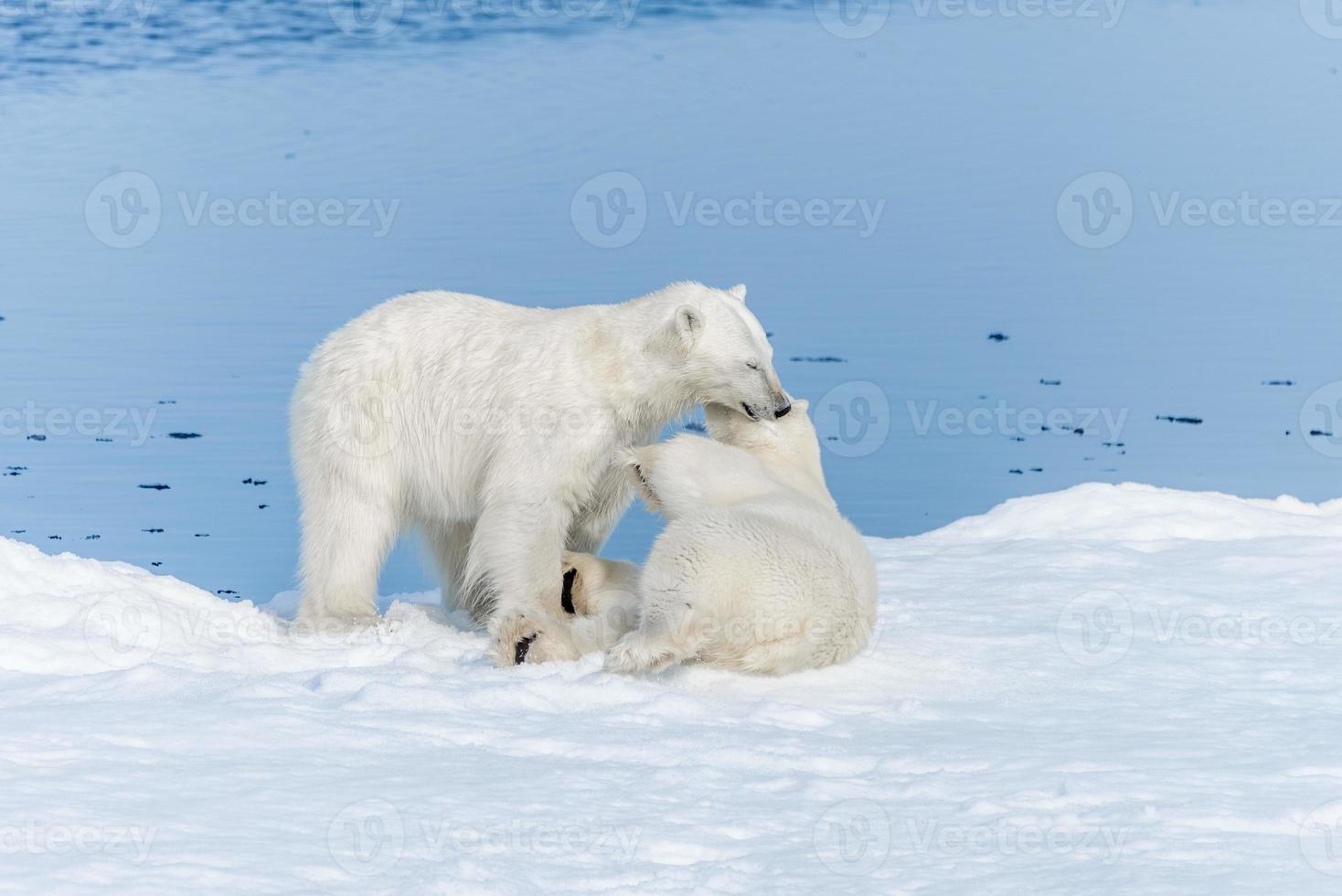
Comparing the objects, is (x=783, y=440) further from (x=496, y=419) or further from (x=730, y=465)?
(x=496, y=419)

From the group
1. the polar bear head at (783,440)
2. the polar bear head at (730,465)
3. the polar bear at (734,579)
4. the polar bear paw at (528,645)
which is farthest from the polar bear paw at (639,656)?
the polar bear head at (783,440)

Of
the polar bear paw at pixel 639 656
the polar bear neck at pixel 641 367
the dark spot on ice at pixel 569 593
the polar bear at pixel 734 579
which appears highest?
the polar bear neck at pixel 641 367

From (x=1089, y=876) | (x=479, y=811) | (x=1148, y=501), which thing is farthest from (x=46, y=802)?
(x=1148, y=501)

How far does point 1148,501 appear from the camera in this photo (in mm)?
7668

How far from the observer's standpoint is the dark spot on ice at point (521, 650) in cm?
512

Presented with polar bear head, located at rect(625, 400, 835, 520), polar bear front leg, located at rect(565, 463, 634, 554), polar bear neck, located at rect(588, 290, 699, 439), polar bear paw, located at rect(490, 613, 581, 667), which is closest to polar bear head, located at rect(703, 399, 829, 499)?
polar bear head, located at rect(625, 400, 835, 520)

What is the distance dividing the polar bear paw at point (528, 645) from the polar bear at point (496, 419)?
34cm

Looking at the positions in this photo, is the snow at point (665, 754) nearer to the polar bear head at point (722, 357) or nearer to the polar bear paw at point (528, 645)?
the polar bear paw at point (528, 645)

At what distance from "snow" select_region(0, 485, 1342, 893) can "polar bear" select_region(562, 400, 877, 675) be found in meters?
0.12

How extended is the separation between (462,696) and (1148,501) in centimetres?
422

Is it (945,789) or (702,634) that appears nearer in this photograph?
(945,789)

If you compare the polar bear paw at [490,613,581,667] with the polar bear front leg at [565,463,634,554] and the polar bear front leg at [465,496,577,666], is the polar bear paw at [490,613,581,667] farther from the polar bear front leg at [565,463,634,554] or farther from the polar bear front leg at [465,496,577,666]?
the polar bear front leg at [565,463,634,554]

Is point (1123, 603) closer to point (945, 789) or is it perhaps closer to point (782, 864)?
Result: point (945, 789)

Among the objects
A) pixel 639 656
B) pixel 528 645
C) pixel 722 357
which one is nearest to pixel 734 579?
pixel 639 656
